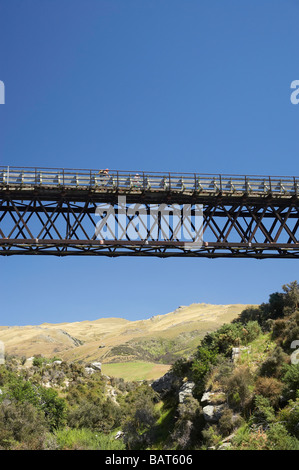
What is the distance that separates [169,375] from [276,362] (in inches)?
552

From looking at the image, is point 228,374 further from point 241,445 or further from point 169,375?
point 169,375

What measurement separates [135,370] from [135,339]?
3999 cm

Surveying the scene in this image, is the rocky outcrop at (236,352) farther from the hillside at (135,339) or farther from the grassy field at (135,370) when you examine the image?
the hillside at (135,339)

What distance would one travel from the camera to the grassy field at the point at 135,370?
68875 mm

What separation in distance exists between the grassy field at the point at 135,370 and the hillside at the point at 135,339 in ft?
24.6

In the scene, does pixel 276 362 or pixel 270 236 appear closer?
pixel 276 362

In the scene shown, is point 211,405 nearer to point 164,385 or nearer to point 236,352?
point 236,352

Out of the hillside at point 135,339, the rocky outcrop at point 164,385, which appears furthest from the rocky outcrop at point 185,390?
the hillside at point 135,339

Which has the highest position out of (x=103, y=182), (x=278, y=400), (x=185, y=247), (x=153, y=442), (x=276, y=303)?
(x=103, y=182)

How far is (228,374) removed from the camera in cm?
2633
